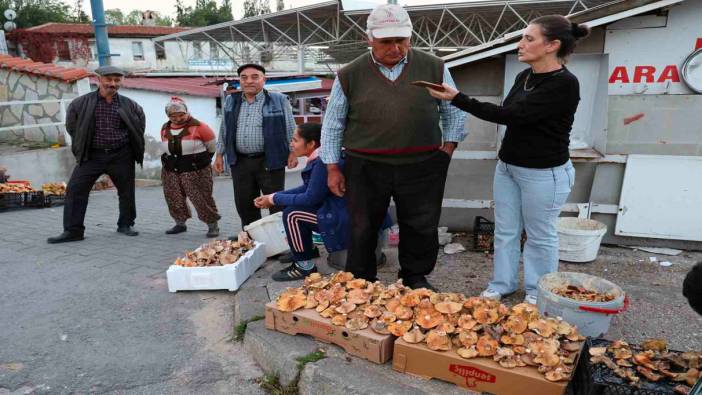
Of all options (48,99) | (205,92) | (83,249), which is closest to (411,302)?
(83,249)

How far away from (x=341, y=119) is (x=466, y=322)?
147 cm

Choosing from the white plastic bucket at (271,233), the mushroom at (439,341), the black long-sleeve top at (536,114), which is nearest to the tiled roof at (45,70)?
the white plastic bucket at (271,233)

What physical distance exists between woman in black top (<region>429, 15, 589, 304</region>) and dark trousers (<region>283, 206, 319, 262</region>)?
1388mm

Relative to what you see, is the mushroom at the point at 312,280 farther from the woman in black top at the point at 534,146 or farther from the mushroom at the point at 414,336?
the woman in black top at the point at 534,146

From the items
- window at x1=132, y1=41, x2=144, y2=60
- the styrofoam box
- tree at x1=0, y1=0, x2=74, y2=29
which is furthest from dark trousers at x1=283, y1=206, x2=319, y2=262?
tree at x1=0, y1=0, x2=74, y2=29

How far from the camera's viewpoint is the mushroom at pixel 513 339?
7.98 ft

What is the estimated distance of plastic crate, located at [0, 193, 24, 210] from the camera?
7.53 metres

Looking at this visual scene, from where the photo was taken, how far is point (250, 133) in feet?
15.4

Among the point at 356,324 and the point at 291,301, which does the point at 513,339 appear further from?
the point at 291,301

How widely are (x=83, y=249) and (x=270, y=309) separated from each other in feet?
11.0

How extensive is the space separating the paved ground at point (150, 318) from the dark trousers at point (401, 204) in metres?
0.67

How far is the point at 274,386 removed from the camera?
2.84 meters

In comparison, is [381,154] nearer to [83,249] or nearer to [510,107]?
[510,107]

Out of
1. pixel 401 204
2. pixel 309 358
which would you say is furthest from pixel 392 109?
pixel 309 358
